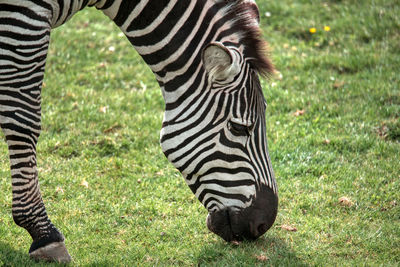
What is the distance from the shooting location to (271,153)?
6789 millimetres

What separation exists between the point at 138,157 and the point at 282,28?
4995mm

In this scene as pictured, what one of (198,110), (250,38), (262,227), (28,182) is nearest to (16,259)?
(28,182)

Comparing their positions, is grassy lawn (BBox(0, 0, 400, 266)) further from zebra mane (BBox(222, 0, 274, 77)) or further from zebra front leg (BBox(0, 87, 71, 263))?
zebra mane (BBox(222, 0, 274, 77))

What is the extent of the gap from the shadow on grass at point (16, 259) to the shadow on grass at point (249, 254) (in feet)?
2.89

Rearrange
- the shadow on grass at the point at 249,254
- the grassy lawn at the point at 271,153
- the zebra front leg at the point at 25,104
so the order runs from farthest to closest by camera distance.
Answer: the grassy lawn at the point at 271,153
the shadow on grass at the point at 249,254
the zebra front leg at the point at 25,104

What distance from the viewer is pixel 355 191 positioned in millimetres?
5941

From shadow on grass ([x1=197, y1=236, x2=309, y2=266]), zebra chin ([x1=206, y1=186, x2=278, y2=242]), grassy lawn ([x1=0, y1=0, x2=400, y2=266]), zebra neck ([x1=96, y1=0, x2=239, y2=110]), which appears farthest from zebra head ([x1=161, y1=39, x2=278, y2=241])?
grassy lawn ([x1=0, y1=0, x2=400, y2=266])

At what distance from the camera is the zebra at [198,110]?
4.24 m

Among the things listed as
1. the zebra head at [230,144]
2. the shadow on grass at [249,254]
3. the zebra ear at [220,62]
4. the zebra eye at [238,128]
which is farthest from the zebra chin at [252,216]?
the zebra ear at [220,62]

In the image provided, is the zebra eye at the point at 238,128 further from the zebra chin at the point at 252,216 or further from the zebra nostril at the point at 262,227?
the zebra nostril at the point at 262,227

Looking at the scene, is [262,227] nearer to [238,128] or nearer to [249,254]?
[249,254]

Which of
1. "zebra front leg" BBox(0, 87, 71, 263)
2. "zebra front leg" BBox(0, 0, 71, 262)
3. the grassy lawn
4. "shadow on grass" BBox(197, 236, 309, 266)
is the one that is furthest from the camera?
the grassy lawn

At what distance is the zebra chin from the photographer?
14.2ft

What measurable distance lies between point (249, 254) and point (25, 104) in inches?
89.8
